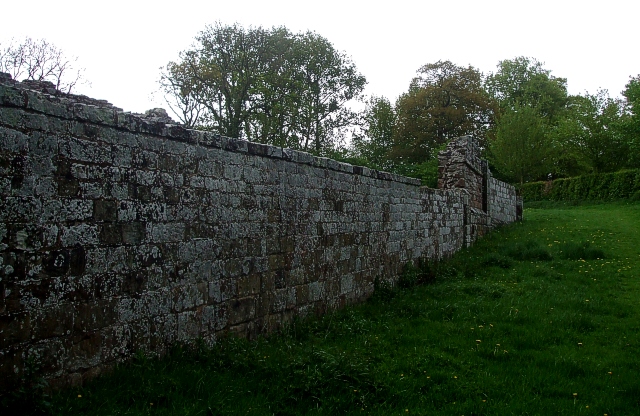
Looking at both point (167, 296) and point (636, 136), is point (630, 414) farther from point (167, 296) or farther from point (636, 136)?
point (636, 136)

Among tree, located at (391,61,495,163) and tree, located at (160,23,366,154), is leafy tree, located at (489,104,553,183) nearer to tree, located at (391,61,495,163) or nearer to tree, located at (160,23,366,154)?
tree, located at (391,61,495,163)

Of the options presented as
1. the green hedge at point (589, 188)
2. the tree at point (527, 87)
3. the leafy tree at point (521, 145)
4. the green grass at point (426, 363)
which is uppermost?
the tree at point (527, 87)

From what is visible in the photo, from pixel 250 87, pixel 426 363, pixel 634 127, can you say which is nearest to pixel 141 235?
pixel 426 363

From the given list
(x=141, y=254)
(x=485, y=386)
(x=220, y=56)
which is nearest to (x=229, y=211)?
(x=141, y=254)

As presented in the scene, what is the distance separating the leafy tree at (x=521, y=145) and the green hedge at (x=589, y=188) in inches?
54.7

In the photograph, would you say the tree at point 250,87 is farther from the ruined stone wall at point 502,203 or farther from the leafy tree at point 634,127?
the leafy tree at point 634,127

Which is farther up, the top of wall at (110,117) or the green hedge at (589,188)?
the green hedge at (589,188)

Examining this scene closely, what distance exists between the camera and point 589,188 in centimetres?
3028

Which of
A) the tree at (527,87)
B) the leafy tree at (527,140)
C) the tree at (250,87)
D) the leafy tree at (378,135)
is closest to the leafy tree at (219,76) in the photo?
the tree at (250,87)

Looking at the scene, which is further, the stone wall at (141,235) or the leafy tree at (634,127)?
the leafy tree at (634,127)

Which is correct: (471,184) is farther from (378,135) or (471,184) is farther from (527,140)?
(378,135)

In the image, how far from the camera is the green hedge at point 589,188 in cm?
2791

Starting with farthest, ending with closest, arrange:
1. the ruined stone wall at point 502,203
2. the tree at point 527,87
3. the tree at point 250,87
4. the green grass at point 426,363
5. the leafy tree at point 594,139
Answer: the tree at point 527,87, the leafy tree at point 594,139, the tree at point 250,87, the ruined stone wall at point 502,203, the green grass at point 426,363

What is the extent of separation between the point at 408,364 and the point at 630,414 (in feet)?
6.73
